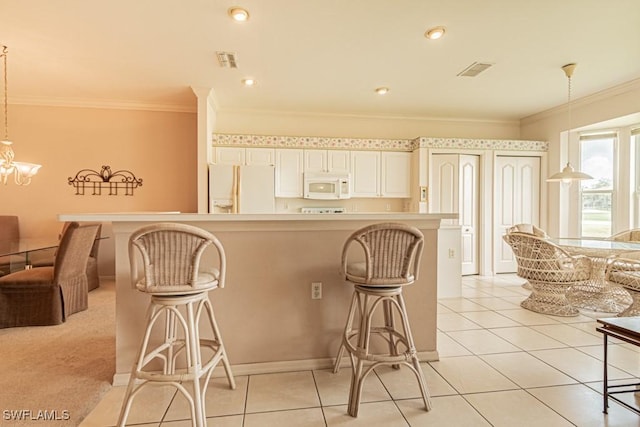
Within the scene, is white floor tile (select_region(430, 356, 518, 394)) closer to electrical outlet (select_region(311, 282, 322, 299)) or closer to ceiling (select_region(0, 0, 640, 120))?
electrical outlet (select_region(311, 282, 322, 299))

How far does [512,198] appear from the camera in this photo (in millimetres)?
5312

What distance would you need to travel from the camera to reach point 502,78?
390 centimetres

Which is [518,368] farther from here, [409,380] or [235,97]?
[235,97]

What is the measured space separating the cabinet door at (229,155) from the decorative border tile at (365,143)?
0.24 feet

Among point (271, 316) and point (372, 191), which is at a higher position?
point (372, 191)

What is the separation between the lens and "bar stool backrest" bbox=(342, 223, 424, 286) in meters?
1.68

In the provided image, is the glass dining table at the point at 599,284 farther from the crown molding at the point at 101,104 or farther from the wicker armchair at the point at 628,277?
the crown molding at the point at 101,104

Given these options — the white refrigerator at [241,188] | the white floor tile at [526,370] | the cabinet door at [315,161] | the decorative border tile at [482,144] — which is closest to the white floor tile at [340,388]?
the white floor tile at [526,370]

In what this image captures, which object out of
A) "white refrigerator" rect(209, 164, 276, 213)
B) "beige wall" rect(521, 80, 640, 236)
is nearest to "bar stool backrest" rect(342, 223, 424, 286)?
"white refrigerator" rect(209, 164, 276, 213)

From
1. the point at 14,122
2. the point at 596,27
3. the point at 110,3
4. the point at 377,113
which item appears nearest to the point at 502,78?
the point at 596,27

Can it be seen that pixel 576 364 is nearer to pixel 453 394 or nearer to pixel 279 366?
pixel 453 394

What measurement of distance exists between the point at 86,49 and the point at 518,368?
187 inches

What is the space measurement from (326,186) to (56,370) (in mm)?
3729

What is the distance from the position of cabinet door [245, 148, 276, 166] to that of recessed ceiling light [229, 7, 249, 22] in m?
2.28
